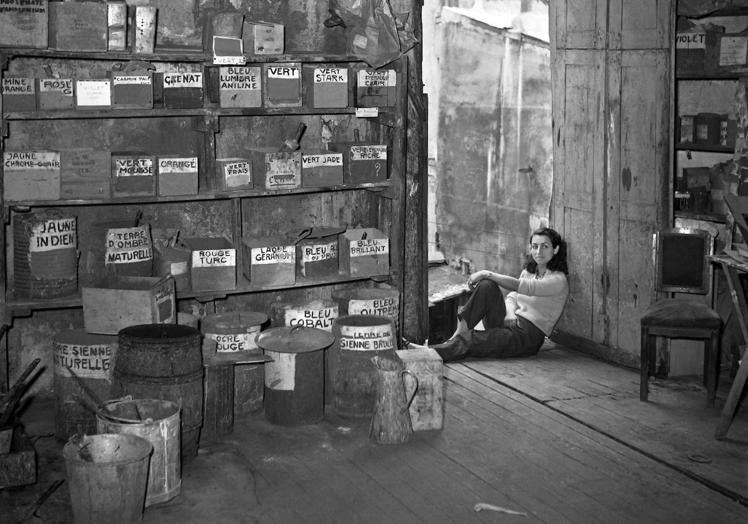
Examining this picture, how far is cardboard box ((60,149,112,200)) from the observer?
610 cm

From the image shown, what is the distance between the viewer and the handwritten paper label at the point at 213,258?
6.48m

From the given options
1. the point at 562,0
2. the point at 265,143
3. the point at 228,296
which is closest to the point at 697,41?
the point at 562,0

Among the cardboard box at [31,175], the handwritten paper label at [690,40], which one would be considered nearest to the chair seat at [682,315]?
the handwritten paper label at [690,40]

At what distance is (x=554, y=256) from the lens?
7891 mm

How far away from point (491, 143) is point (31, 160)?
560 centimetres

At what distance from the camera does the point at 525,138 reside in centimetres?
1005

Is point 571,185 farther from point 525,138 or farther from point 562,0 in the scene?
point 525,138

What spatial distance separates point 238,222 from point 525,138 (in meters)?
4.13

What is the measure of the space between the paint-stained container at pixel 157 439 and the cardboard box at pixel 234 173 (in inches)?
66.7

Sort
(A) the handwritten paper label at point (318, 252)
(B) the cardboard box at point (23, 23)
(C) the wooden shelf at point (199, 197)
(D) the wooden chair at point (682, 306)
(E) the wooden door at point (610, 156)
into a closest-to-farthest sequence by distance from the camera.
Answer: (B) the cardboard box at point (23, 23) < (C) the wooden shelf at point (199, 197) < (D) the wooden chair at point (682, 306) < (A) the handwritten paper label at point (318, 252) < (E) the wooden door at point (610, 156)

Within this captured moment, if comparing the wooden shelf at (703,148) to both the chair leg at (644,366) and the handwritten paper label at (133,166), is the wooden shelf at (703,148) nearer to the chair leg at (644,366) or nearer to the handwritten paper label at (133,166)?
the chair leg at (644,366)

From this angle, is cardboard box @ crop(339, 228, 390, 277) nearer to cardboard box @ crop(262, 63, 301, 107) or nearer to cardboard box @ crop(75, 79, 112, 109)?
cardboard box @ crop(262, 63, 301, 107)

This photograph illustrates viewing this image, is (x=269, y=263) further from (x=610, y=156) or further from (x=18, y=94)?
(x=610, y=156)

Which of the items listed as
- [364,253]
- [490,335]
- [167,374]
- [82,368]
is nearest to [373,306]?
[364,253]
